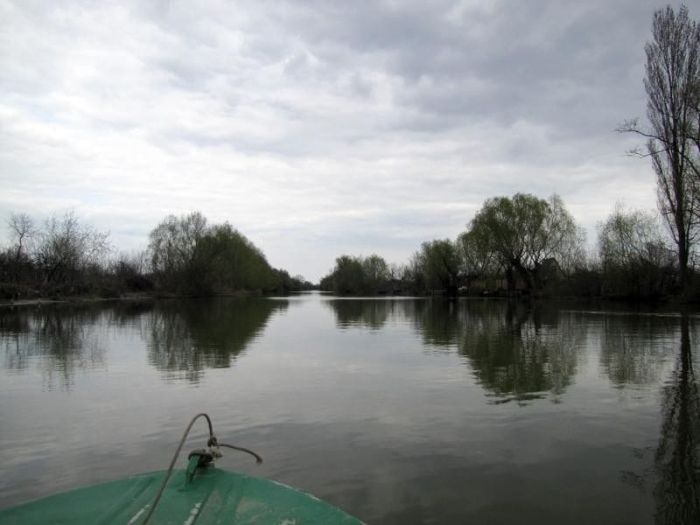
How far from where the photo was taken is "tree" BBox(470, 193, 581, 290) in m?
74.0

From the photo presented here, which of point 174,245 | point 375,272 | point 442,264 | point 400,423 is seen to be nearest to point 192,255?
point 174,245

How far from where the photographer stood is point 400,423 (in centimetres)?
846

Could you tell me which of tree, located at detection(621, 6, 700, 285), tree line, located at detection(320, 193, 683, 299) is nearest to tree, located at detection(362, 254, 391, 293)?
tree line, located at detection(320, 193, 683, 299)

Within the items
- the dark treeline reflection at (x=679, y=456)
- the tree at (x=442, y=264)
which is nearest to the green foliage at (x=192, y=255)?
the tree at (x=442, y=264)

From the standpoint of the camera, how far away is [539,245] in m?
74.7

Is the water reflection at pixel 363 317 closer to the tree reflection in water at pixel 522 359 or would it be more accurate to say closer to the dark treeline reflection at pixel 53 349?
the tree reflection in water at pixel 522 359

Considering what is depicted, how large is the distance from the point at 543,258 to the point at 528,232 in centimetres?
514

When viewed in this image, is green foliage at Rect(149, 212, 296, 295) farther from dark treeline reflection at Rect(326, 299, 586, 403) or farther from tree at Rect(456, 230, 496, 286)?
dark treeline reflection at Rect(326, 299, 586, 403)

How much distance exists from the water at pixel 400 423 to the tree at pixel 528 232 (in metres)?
59.0

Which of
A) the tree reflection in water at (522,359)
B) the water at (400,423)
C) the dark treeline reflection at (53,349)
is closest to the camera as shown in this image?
the water at (400,423)

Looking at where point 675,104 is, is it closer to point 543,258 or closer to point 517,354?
point 517,354

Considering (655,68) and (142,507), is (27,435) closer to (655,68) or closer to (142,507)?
(142,507)

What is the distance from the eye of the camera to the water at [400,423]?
5.55m

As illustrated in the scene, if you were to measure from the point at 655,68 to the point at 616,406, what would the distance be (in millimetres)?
32612
